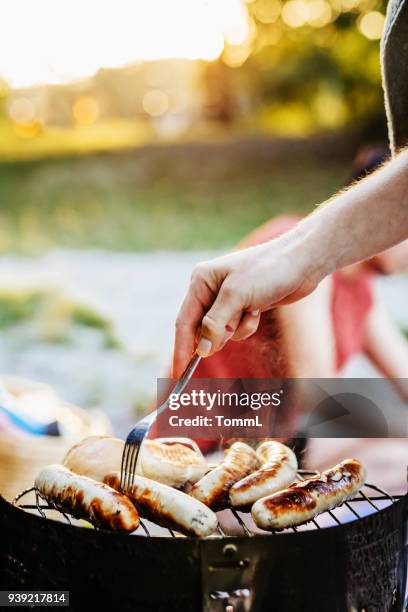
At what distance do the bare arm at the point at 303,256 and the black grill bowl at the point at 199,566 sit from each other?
360 mm

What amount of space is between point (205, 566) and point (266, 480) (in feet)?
0.81

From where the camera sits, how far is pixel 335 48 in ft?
25.5

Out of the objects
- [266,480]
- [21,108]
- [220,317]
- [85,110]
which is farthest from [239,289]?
[21,108]

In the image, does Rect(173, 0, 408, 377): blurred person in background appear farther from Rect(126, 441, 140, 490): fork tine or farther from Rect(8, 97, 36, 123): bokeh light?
Rect(8, 97, 36, 123): bokeh light

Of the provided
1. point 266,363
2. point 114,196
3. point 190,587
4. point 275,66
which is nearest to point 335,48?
point 275,66

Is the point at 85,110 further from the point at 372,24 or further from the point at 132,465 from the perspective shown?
the point at 132,465

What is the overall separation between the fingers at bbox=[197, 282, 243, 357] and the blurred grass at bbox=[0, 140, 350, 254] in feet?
20.8

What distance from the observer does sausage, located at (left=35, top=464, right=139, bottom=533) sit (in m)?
1.24

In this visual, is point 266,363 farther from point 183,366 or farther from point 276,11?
point 276,11

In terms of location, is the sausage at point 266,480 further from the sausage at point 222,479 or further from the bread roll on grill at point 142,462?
the bread roll on grill at point 142,462

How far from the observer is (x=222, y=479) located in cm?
137

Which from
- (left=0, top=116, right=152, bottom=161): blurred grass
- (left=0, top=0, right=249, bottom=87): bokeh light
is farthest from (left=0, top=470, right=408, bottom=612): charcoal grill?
(left=0, top=116, right=152, bottom=161): blurred grass

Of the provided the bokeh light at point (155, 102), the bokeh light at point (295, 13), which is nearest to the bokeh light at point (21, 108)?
the bokeh light at point (155, 102)

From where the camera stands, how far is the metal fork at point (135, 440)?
131 centimetres
